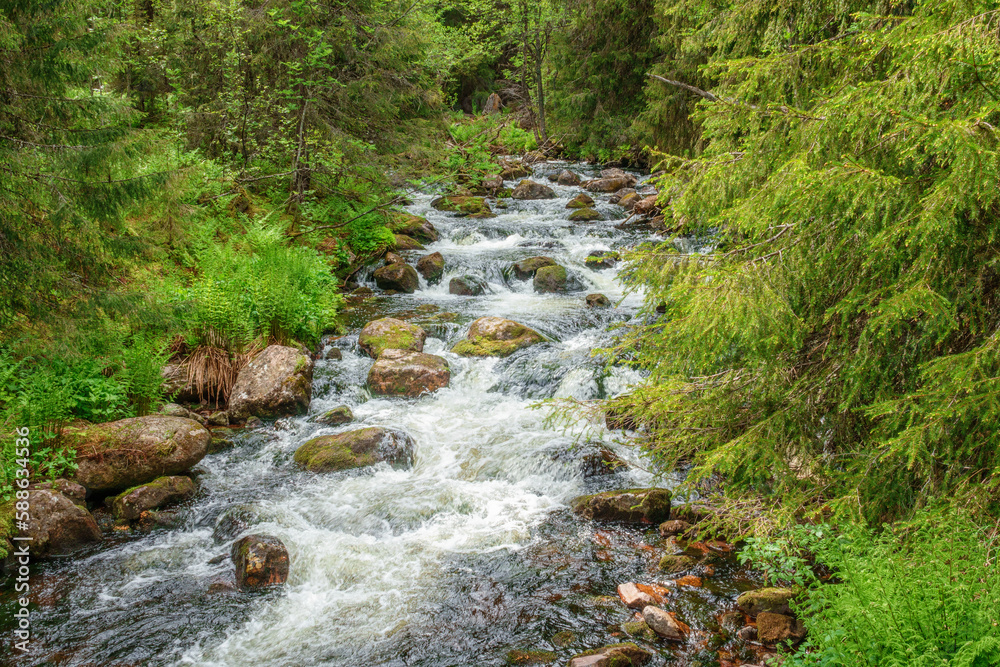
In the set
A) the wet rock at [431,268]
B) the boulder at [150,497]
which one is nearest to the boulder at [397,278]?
the wet rock at [431,268]

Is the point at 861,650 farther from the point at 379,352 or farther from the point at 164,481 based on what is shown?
the point at 379,352

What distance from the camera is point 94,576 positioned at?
541 centimetres

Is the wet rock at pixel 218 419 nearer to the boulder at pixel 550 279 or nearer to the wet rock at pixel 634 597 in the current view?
the wet rock at pixel 634 597

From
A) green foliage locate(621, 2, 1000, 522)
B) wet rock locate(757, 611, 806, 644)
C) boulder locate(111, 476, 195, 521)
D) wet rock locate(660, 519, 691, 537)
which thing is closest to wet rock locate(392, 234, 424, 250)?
boulder locate(111, 476, 195, 521)

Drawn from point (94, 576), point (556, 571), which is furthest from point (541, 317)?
point (94, 576)

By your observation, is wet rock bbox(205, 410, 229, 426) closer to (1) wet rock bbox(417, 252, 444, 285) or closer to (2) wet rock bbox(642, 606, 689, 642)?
(2) wet rock bbox(642, 606, 689, 642)

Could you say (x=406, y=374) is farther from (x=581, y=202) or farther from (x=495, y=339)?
(x=581, y=202)

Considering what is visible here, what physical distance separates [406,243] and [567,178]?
968cm

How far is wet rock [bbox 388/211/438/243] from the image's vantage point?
52.3 feet

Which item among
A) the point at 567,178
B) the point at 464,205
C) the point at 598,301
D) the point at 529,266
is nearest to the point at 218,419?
the point at 598,301

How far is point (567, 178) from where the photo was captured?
22984mm

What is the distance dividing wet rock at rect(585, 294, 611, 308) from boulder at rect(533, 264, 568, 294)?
1.25 meters

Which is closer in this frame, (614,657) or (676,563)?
(614,657)

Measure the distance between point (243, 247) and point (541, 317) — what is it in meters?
5.63
